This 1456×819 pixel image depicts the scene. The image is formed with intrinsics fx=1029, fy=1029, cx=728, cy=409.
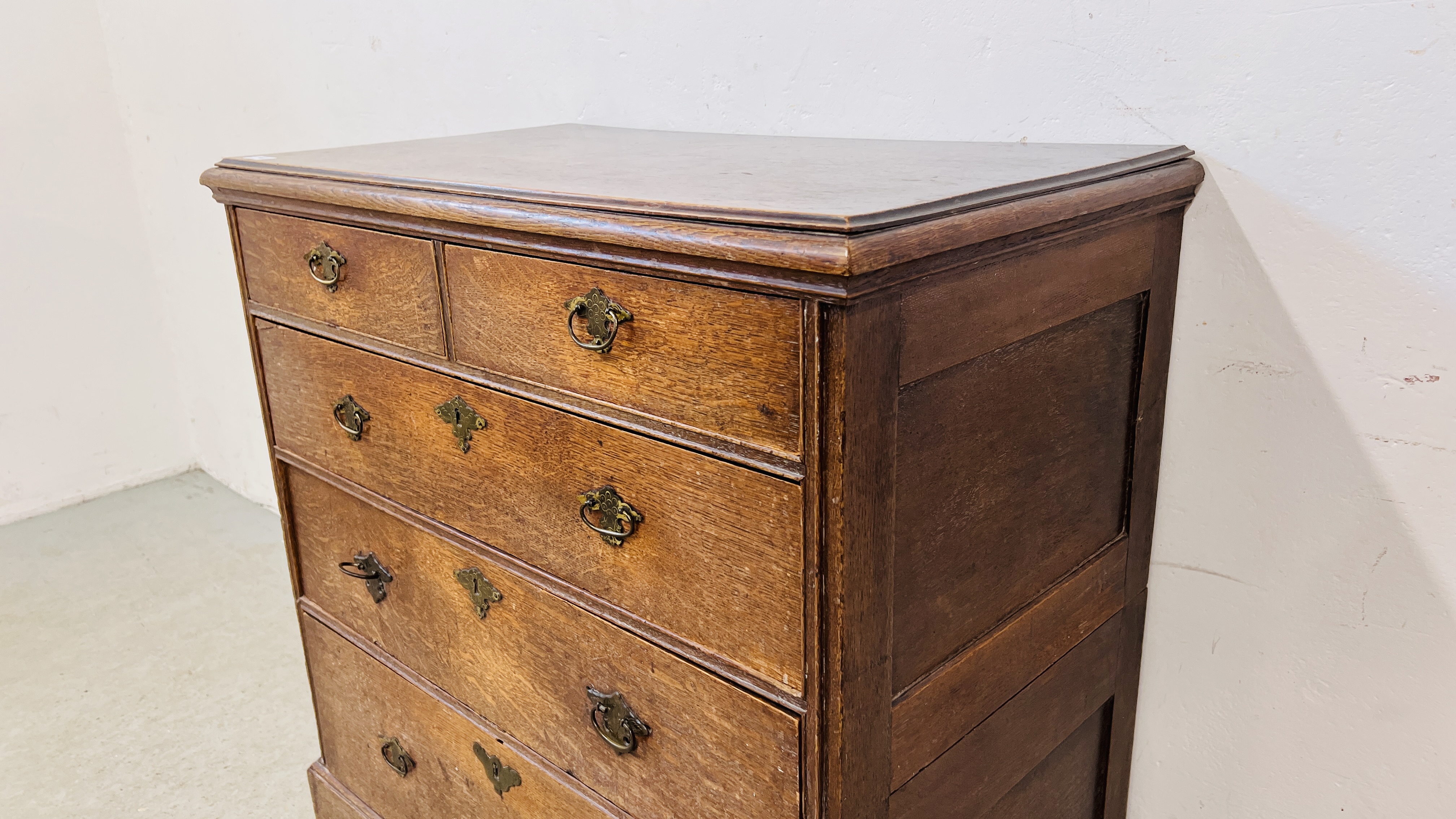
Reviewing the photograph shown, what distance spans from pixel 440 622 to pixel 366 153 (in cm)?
66

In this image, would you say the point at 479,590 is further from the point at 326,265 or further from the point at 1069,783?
the point at 1069,783

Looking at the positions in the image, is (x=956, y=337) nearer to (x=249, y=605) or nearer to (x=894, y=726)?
(x=894, y=726)

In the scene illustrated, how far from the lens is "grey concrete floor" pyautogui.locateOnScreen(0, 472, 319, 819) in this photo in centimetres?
197

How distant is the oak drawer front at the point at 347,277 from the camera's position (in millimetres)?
1183

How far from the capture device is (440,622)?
1.36 meters

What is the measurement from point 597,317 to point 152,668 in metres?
1.98

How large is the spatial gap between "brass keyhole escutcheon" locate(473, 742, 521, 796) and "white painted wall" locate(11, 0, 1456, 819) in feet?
2.75

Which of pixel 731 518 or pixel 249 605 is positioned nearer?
pixel 731 518

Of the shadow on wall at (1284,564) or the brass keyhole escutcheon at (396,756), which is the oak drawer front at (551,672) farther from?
the shadow on wall at (1284,564)

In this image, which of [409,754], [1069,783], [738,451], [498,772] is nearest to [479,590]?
[498,772]

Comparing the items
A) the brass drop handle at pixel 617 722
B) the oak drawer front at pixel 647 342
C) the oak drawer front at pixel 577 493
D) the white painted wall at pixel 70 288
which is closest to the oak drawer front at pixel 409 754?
the brass drop handle at pixel 617 722

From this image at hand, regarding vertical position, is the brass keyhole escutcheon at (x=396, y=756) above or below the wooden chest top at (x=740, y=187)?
below

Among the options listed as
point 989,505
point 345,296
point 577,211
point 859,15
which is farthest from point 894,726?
point 859,15

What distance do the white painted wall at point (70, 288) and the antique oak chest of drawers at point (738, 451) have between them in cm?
216
